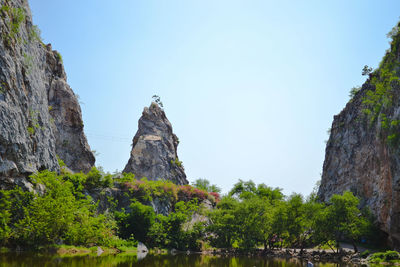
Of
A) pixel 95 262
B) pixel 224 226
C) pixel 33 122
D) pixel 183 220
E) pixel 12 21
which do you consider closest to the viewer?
pixel 95 262

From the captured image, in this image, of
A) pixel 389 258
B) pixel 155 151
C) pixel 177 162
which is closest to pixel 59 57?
pixel 155 151

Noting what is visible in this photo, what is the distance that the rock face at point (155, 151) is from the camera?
171 ft

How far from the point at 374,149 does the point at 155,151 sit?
3195cm

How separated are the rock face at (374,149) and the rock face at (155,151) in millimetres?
25650

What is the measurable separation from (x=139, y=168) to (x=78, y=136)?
12.5 meters

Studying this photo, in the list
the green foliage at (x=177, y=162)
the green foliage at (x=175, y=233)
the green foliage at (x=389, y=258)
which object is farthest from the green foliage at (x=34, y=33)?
the green foliage at (x=389, y=258)

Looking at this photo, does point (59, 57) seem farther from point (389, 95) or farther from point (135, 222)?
point (389, 95)

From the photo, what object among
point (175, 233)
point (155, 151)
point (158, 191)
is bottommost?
point (175, 233)

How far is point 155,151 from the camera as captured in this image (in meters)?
53.2

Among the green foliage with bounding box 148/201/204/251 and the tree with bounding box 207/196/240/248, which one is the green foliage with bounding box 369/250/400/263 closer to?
the tree with bounding box 207/196/240/248

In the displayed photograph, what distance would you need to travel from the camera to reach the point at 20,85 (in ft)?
79.9

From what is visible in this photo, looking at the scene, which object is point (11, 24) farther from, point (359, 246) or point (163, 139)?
point (359, 246)

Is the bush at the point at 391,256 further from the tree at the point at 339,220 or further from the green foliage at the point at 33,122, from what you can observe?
the green foliage at the point at 33,122

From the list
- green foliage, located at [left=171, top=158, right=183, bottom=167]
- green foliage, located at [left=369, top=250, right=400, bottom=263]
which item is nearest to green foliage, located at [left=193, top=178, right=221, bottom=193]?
green foliage, located at [left=171, top=158, right=183, bottom=167]
